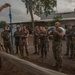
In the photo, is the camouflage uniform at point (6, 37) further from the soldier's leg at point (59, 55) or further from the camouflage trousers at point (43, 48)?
the soldier's leg at point (59, 55)

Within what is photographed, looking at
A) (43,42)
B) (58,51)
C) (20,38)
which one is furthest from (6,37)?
(58,51)

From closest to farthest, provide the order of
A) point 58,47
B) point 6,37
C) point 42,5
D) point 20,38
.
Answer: point 58,47, point 20,38, point 6,37, point 42,5

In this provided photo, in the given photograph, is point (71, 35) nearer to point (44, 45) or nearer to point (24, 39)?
point (44, 45)

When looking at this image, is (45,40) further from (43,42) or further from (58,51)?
(58,51)

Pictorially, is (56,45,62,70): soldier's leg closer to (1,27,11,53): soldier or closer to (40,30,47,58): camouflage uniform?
(40,30,47,58): camouflage uniform

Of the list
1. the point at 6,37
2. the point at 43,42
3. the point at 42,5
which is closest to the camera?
the point at 43,42

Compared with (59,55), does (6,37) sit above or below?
above

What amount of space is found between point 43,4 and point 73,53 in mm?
37964

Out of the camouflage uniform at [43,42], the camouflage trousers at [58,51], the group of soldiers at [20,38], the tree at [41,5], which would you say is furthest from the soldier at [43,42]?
the tree at [41,5]

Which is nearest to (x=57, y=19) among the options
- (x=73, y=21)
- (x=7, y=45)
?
(x=73, y=21)

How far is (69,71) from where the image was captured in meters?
9.35

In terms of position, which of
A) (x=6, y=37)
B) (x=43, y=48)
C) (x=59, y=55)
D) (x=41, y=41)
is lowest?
(x=43, y=48)

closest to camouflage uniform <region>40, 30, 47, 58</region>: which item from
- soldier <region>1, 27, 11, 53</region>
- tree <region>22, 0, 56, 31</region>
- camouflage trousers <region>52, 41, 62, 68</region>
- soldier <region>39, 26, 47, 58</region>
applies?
soldier <region>39, 26, 47, 58</region>

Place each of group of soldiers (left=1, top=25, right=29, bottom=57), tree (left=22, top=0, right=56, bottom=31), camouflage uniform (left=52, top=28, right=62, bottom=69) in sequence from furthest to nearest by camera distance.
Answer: tree (left=22, top=0, right=56, bottom=31)
group of soldiers (left=1, top=25, right=29, bottom=57)
camouflage uniform (left=52, top=28, right=62, bottom=69)
